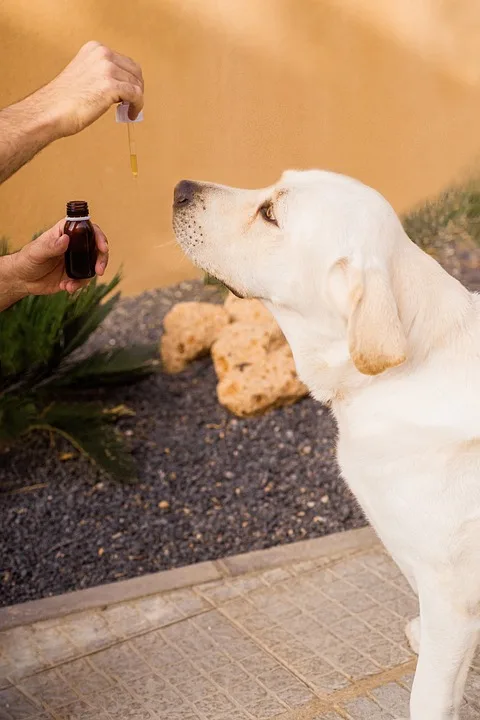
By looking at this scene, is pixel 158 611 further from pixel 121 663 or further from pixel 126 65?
pixel 126 65

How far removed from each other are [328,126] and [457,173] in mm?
1267

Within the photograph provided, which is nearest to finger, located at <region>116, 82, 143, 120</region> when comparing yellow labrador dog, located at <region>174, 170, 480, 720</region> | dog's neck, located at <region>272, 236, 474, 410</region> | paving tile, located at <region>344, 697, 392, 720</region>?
yellow labrador dog, located at <region>174, 170, 480, 720</region>

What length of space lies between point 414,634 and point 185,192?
5.59 ft

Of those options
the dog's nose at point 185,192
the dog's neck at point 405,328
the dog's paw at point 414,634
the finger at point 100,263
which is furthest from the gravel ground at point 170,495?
the dog's nose at point 185,192

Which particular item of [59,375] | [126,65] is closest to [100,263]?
[126,65]

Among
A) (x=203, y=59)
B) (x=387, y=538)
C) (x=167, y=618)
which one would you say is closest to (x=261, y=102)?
(x=203, y=59)

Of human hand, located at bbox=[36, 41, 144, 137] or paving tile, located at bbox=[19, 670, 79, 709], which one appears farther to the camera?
paving tile, located at bbox=[19, 670, 79, 709]

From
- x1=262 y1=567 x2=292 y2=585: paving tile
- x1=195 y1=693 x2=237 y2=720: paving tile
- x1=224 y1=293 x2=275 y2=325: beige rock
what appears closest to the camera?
x1=195 y1=693 x2=237 y2=720: paving tile

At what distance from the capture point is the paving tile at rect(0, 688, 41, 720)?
3156mm

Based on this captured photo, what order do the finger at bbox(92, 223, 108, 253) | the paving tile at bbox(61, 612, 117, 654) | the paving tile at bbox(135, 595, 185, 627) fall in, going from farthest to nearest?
the paving tile at bbox(135, 595, 185, 627)
the paving tile at bbox(61, 612, 117, 654)
the finger at bbox(92, 223, 108, 253)

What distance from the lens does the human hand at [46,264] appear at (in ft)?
9.77

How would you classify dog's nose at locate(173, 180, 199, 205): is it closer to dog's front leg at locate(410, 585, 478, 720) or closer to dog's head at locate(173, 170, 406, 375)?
dog's head at locate(173, 170, 406, 375)

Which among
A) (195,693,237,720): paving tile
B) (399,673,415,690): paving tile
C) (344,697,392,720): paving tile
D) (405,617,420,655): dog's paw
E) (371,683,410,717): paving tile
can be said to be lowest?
(195,693,237,720): paving tile

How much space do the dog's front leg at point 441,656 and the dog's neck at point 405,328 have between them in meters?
0.61
